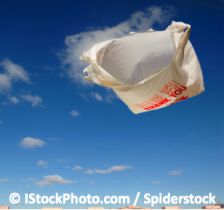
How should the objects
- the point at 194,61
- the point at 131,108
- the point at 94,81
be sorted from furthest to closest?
the point at 131,108 < the point at 194,61 < the point at 94,81

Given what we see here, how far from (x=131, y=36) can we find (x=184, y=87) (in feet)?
1.91

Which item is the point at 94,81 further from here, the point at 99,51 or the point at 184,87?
the point at 184,87

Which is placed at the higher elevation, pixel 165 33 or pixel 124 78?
pixel 165 33

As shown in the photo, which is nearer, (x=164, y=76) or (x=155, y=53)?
(x=164, y=76)

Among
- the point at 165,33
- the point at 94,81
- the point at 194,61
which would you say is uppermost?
the point at 165,33

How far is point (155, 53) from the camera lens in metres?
3.30

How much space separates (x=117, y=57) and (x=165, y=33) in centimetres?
40

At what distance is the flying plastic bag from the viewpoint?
299cm

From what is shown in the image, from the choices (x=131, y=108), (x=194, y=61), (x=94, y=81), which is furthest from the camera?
(x=131, y=108)

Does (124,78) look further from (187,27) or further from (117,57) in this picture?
(187,27)

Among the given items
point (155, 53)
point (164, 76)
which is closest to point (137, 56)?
point (155, 53)

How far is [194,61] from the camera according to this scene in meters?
3.19

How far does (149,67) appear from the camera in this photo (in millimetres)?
3273

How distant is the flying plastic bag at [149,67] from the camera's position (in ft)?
9.80
